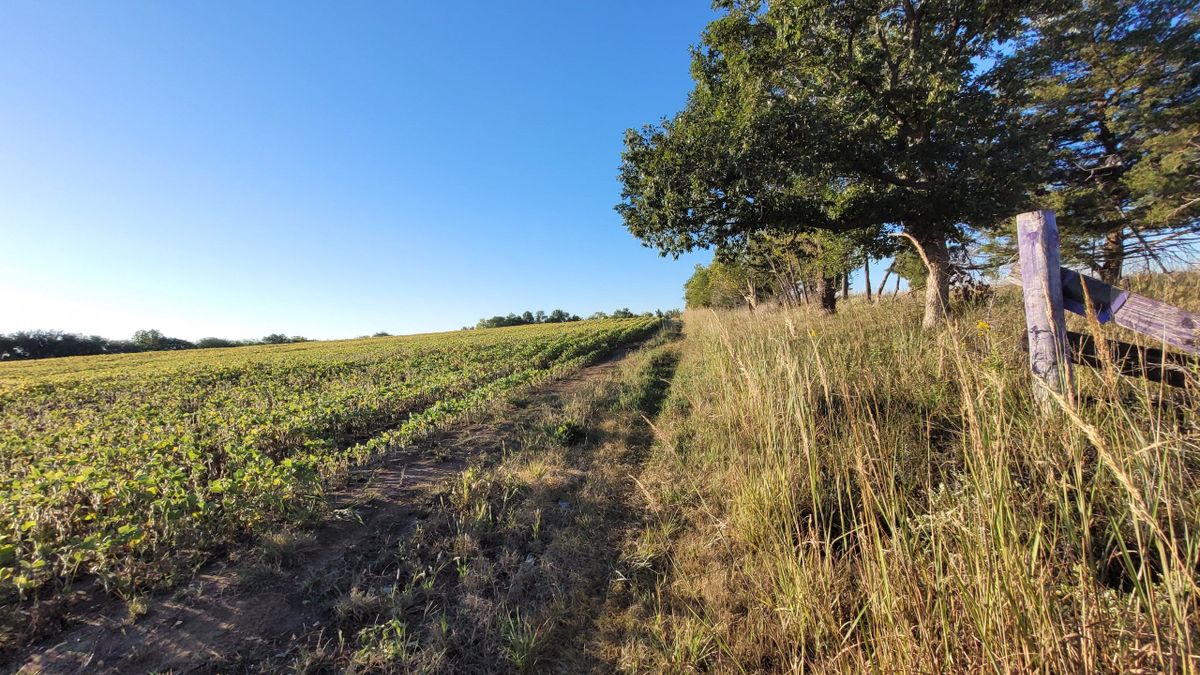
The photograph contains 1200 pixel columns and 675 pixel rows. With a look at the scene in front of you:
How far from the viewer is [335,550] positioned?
306 centimetres

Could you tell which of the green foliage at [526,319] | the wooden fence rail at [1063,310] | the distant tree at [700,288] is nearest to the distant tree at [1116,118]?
the wooden fence rail at [1063,310]

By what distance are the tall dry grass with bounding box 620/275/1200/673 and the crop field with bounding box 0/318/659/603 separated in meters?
3.24

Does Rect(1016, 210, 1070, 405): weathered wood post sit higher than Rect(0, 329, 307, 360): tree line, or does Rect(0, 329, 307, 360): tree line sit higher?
Rect(0, 329, 307, 360): tree line

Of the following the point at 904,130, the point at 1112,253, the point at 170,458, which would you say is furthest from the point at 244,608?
the point at 1112,253

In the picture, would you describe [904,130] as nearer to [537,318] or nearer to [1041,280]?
[1041,280]

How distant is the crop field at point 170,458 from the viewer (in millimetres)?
2729

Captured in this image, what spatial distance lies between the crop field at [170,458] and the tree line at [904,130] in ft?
21.5

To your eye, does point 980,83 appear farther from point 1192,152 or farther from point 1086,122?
point 1086,122

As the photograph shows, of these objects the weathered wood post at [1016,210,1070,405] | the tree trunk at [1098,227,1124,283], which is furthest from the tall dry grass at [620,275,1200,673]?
the tree trunk at [1098,227,1124,283]

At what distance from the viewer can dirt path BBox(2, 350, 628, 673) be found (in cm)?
208

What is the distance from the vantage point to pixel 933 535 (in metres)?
1.59

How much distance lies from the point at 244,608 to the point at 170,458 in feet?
10.1

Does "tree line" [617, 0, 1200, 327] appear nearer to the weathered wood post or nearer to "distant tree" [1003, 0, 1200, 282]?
"distant tree" [1003, 0, 1200, 282]

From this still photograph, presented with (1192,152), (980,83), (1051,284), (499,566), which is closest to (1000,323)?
(1051,284)
